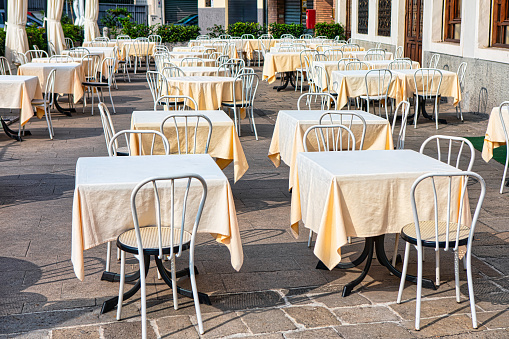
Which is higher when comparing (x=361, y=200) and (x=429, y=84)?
(x=429, y=84)

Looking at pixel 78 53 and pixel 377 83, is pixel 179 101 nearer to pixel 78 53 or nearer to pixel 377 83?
pixel 377 83

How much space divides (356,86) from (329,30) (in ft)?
37.5

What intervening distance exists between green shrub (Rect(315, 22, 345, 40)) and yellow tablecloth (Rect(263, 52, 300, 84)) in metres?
6.95

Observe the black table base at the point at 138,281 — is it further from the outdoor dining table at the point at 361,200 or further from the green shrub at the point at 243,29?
the green shrub at the point at 243,29

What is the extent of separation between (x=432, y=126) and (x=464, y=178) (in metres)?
5.95

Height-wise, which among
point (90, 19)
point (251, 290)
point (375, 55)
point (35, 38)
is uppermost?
point (90, 19)

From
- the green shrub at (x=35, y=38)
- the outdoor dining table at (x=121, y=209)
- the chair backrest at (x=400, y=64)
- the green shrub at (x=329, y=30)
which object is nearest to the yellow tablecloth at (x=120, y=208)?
the outdoor dining table at (x=121, y=209)

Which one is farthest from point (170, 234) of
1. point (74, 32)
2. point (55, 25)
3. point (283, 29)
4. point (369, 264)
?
point (283, 29)

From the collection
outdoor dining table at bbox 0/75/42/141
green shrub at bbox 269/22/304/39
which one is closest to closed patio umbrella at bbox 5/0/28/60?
outdoor dining table at bbox 0/75/42/141

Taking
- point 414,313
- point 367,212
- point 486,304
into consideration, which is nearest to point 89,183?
point 367,212

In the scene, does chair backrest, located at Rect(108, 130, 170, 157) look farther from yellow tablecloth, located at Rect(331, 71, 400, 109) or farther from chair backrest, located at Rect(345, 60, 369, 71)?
chair backrest, located at Rect(345, 60, 369, 71)

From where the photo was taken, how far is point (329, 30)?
19.6 meters

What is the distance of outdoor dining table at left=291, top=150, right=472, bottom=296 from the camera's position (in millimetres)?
3201

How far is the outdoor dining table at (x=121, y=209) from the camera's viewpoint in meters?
Result: 3.01
